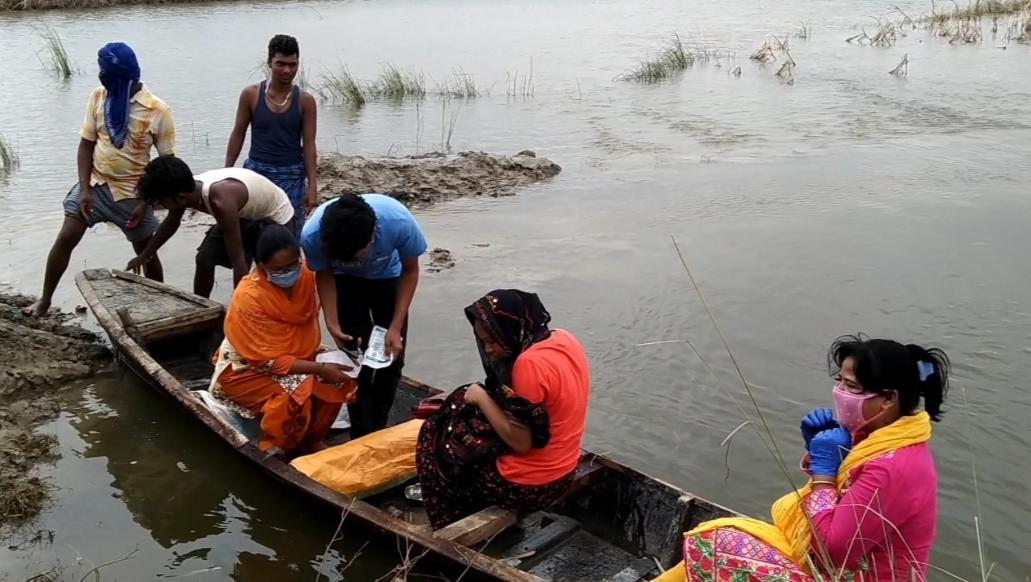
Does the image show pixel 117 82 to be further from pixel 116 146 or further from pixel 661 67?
pixel 661 67

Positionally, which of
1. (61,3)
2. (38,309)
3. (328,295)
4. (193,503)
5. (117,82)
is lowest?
(193,503)

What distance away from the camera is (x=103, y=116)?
5148mm

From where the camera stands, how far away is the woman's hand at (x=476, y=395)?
10.3ft

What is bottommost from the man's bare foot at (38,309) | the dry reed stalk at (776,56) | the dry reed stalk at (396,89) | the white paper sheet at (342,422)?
the white paper sheet at (342,422)

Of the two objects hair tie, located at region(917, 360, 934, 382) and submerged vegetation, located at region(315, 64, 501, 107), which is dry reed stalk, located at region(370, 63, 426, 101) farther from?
hair tie, located at region(917, 360, 934, 382)

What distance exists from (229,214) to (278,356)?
37.5 inches

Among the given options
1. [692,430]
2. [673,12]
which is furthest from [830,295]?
[673,12]

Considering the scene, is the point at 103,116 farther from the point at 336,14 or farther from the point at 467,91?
the point at 336,14

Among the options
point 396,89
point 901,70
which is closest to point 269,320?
point 396,89

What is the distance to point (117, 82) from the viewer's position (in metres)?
4.99

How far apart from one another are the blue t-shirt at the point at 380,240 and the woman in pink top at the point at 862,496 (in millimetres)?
1795

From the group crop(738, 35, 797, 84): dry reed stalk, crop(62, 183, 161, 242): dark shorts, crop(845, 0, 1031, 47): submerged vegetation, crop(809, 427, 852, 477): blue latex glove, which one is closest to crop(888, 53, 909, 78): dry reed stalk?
crop(738, 35, 797, 84): dry reed stalk

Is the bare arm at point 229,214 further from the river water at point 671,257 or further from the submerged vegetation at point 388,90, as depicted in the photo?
the submerged vegetation at point 388,90

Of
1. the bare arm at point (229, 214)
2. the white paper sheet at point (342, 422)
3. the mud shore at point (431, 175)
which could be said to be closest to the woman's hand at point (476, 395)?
the white paper sheet at point (342, 422)
